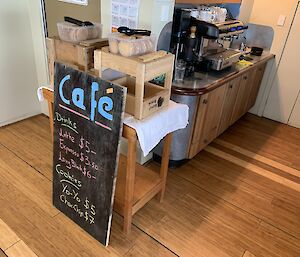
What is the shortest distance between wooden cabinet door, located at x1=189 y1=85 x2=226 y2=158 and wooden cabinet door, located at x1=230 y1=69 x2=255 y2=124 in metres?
0.43

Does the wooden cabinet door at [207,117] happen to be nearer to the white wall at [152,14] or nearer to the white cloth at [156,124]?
the white cloth at [156,124]

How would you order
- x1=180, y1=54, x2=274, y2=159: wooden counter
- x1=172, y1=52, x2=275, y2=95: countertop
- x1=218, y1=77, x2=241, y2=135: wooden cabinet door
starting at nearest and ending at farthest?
x1=172, y1=52, x2=275, y2=95: countertop < x1=180, y1=54, x2=274, y2=159: wooden counter < x1=218, y1=77, x2=241, y2=135: wooden cabinet door

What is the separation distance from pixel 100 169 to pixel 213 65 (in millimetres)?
1442

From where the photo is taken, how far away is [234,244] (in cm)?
177

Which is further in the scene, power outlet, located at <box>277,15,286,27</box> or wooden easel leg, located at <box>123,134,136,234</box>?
power outlet, located at <box>277,15,286,27</box>

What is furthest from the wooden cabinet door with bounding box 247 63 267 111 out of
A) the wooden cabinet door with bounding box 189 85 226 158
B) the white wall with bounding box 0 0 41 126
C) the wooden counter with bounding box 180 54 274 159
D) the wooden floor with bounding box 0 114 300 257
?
the white wall with bounding box 0 0 41 126

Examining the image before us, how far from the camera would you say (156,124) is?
146 cm

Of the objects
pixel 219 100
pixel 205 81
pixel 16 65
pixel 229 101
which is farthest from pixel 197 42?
pixel 16 65

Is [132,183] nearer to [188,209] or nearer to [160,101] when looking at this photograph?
[160,101]

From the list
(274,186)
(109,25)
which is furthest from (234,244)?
(109,25)

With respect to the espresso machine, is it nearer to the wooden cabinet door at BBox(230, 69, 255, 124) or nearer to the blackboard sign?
the wooden cabinet door at BBox(230, 69, 255, 124)

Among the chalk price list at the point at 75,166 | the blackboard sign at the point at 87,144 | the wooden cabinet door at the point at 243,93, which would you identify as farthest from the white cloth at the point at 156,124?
the wooden cabinet door at the point at 243,93

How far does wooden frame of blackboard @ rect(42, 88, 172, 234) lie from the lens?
1.45m

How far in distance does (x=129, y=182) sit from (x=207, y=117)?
107 cm
